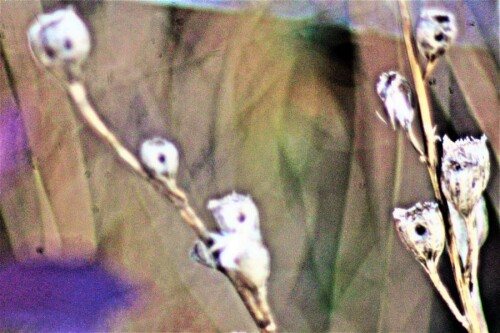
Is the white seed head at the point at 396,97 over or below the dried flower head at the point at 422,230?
over

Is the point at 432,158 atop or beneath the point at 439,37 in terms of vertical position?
beneath

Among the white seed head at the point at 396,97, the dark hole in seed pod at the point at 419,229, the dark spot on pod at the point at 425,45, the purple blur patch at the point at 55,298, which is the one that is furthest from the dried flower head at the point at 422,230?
the purple blur patch at the point at 55,298

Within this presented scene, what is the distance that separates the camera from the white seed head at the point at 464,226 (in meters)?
0.70

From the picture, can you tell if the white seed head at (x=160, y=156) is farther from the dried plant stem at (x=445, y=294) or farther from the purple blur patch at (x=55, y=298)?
the dried plant stem at (x=445, y=294)

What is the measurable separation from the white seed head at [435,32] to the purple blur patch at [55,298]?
0.53 m

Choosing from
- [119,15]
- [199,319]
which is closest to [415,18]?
[119,15]

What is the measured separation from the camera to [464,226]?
71 centimetres

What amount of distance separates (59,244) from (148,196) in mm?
127

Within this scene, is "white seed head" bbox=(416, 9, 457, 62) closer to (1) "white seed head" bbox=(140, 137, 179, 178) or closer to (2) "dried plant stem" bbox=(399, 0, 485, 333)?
(2) "dried plant stem" bbox=(399, 0, 485, 333)

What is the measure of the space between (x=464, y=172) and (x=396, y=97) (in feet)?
0.45

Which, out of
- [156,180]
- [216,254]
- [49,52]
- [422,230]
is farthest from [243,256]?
[49,52]

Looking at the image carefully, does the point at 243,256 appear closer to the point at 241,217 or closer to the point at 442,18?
the point at 241,217

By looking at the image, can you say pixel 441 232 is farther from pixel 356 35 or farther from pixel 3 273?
pixel 3 273

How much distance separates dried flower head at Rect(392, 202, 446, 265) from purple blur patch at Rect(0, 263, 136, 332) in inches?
15.2
